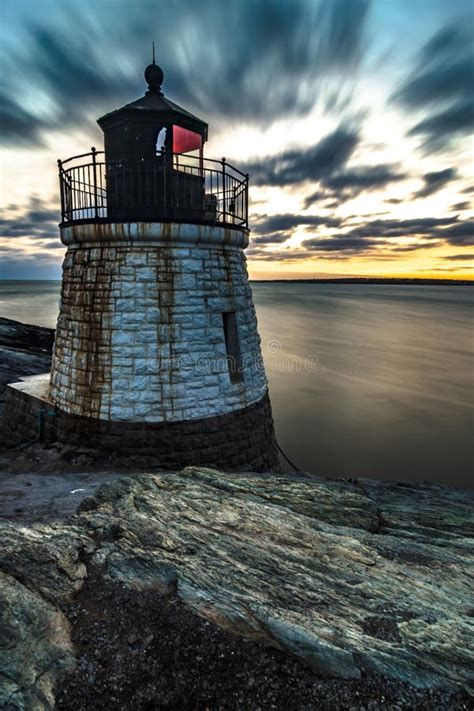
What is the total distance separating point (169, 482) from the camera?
603 cm

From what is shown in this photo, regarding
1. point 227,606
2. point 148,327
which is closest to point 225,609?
point 227,606

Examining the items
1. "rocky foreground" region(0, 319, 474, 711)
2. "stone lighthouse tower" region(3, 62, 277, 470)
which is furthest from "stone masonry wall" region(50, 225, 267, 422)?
"rocky foreground" region(0, 319, 474, 711)

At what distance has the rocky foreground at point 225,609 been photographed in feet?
9.70

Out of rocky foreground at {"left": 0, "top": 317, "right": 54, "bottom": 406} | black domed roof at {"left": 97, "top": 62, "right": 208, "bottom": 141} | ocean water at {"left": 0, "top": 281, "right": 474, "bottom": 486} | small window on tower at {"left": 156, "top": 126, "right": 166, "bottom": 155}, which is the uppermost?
black domed roof at {"left": 97, "top": 62, "right": 208, "bottom": 141}

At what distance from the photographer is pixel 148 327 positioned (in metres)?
8.17

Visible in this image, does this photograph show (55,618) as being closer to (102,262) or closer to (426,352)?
(102,262)

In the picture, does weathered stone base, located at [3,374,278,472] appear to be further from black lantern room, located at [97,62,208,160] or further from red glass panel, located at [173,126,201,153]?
red glass panel, located at [173,126,201,153]

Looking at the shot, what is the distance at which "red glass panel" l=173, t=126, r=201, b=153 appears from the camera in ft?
27.9

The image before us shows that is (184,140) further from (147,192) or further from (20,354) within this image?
(20,354)

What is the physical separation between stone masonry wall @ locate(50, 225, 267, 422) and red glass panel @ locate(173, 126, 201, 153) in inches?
80.2

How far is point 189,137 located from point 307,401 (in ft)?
56.5

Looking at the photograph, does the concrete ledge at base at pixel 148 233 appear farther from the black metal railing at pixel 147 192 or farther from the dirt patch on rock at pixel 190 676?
the dirt patch on rock at pixel 190 676

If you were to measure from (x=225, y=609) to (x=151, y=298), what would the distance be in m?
6.02

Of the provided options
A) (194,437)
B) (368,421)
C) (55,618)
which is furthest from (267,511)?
(368,421)
